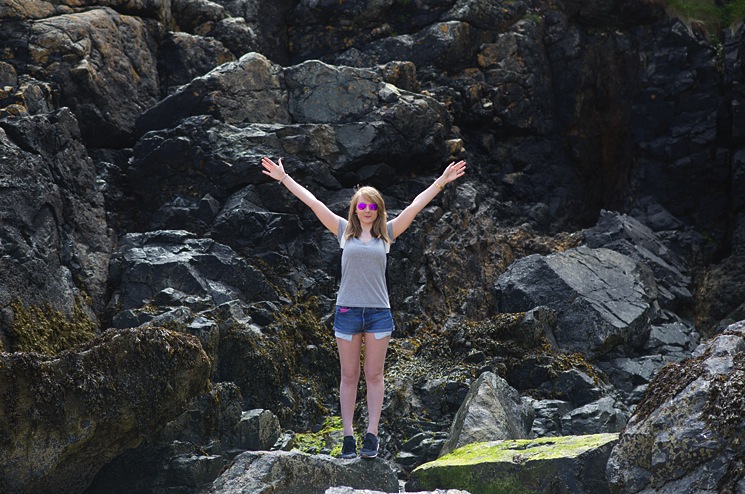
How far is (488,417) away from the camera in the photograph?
34.3 ft

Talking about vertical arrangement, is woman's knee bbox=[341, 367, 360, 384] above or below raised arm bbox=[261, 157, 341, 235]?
below

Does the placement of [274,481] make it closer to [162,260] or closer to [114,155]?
[162,260]

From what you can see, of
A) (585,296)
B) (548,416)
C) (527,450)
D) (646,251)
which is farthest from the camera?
(646,251)

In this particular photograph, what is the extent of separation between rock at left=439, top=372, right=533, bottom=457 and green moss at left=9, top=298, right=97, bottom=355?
5.68 metres

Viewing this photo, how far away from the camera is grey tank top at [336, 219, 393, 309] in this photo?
8.05 metres

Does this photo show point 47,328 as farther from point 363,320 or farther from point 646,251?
point 646,251

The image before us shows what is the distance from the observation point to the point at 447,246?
17.0 m

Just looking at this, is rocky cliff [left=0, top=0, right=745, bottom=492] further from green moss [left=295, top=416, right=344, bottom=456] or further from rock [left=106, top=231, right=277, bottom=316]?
green moss [left=295, top=416, right=344, bottom=456]

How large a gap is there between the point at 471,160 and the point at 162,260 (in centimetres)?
864

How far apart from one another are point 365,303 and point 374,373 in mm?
723

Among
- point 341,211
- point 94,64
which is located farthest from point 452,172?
point 94,64

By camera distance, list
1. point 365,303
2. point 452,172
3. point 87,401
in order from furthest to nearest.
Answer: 1. point 87,401
2. point 452,172
3. point 365,303

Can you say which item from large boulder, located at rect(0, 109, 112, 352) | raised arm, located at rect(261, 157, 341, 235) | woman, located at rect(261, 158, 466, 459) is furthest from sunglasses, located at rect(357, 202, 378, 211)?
large boulder, located at rect(0, 109, 112, 352)

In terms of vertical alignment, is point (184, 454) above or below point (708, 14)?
below
